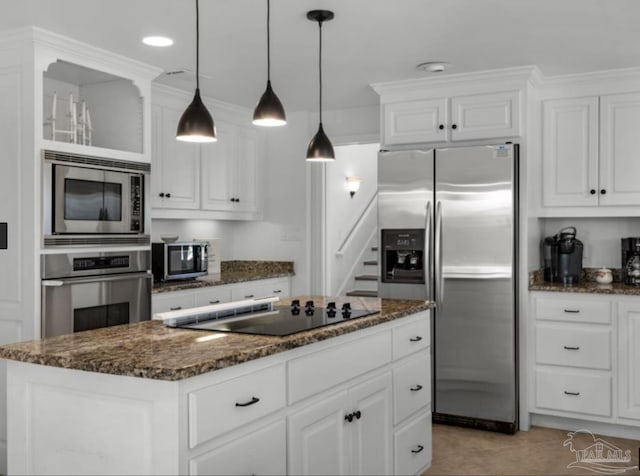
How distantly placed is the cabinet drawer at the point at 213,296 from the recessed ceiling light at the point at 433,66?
2.18 metres

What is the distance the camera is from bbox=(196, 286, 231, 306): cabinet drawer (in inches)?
186

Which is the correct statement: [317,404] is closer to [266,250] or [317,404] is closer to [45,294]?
[45,294]

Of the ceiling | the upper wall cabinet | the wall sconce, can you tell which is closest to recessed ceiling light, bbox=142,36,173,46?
the ceiling

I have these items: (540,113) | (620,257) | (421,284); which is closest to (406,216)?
(421,284)

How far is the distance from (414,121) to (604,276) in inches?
69.0

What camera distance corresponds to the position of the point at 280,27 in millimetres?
3439

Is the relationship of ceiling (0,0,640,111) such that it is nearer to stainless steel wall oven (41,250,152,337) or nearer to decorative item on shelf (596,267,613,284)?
stainless steel wall oven (41,250,152,337)

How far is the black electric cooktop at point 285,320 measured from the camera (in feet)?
8.10

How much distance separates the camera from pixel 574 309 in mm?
4281

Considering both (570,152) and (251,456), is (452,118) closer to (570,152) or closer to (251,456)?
(570,152)


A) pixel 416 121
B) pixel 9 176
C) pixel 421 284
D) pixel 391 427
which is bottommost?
pixel 391 427

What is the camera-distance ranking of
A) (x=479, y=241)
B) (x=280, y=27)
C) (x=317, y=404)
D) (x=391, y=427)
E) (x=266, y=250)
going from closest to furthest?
1. (x=317, y=404)
2. (x=391, y=427)
3. (x=280, y=27)
4. (x=479, y=241)
5. (x=266, y=250)

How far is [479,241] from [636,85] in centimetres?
150

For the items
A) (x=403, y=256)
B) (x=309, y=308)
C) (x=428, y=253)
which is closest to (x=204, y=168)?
(x=403, y=256)
